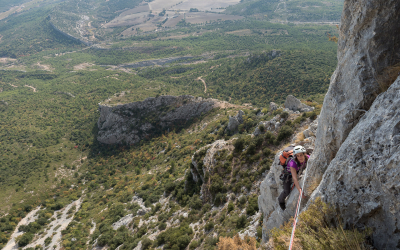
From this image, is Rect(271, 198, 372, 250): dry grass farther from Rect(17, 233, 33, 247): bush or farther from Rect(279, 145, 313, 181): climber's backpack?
Rect(17, 233, 33, 247): bush

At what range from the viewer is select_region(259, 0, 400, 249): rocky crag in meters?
5.65

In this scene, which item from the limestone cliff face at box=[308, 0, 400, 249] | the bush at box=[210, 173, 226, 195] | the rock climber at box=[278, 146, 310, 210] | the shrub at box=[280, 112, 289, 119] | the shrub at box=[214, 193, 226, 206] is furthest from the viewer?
the shrub at box=[280, 112, 289, 119]

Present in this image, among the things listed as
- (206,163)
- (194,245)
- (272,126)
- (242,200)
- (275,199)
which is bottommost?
(194,245)

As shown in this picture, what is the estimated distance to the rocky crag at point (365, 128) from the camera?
18.5 feet

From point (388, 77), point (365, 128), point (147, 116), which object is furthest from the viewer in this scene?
point (147, 116)

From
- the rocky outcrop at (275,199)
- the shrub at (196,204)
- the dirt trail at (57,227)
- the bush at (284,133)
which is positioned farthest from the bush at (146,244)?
the dirt trail at (57,227)

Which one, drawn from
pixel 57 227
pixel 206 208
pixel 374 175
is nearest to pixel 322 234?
pixel 374 175

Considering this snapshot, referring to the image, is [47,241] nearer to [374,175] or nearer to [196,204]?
[196,204]

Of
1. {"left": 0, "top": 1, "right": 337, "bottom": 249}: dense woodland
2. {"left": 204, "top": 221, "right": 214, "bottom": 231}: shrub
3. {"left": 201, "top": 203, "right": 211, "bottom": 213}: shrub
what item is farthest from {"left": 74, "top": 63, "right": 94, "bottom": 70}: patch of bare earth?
{"left": 204, "top": 221, "right": 214, "bottom": 231}: shrub

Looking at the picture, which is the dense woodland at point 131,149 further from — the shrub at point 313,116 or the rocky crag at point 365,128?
the rocky crag at point 365,128

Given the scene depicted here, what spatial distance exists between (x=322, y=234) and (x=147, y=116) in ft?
247

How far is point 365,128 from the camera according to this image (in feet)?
21.0

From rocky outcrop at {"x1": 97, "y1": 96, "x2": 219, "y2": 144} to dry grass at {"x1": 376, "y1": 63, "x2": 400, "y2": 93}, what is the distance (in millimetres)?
63642

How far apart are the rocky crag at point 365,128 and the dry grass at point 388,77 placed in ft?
0.09
